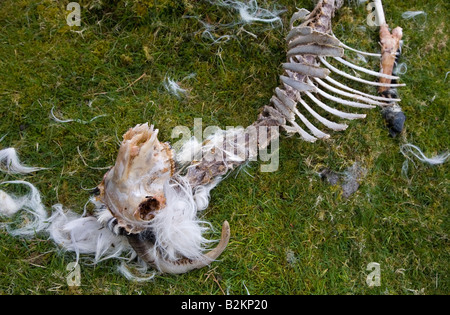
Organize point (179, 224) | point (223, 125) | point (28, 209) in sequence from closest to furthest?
point (179, 224)
point (28, 209)
point (223, 125)

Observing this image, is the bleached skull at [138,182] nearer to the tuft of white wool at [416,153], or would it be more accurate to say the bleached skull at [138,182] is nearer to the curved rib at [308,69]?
the curved rib at [308,69]

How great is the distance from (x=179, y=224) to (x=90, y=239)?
2.18 feet

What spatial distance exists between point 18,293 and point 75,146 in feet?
3.70

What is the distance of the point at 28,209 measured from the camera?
2.88m

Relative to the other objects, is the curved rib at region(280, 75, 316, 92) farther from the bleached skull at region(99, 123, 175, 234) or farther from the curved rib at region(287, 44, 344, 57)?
the bleached skull at region(99, 123, 175, 234)

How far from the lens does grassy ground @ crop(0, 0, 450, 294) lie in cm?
298

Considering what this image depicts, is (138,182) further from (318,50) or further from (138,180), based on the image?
(318,50)

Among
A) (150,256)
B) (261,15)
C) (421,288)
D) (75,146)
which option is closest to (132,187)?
(150,256)

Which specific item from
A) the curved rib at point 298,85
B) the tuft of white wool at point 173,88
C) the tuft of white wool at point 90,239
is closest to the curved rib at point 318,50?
the curved rib at point 298,85

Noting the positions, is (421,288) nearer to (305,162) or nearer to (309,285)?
(309,285)

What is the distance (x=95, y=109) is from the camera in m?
3.11

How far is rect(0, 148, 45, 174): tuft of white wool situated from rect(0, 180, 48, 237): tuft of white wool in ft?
0.28

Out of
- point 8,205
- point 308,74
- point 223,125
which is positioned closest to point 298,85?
point 308,74

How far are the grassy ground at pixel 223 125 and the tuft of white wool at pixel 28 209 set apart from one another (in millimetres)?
Result: 67
